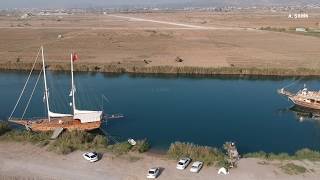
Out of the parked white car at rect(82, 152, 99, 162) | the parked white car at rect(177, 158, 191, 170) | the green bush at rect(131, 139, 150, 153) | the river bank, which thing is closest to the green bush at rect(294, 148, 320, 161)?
the parked white car at rect(177, 158, 191, 170)

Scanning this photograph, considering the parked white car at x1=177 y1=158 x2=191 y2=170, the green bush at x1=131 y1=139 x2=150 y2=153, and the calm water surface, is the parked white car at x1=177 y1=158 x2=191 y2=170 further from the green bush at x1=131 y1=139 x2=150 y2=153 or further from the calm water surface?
the calm water surface

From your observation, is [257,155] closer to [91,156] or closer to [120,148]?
[120,148]

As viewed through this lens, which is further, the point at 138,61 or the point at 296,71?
the point at 138,61

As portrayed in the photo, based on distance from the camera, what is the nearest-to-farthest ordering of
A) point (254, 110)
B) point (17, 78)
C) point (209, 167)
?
point (209, 167), point (254, 110), point (17, 78)

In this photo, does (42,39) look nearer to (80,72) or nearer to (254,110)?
(80,72)

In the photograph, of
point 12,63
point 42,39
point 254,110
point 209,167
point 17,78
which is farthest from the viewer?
point 42,39

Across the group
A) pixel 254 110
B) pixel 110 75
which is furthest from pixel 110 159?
pixel 110 75

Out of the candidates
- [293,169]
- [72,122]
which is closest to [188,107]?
[72,122]
